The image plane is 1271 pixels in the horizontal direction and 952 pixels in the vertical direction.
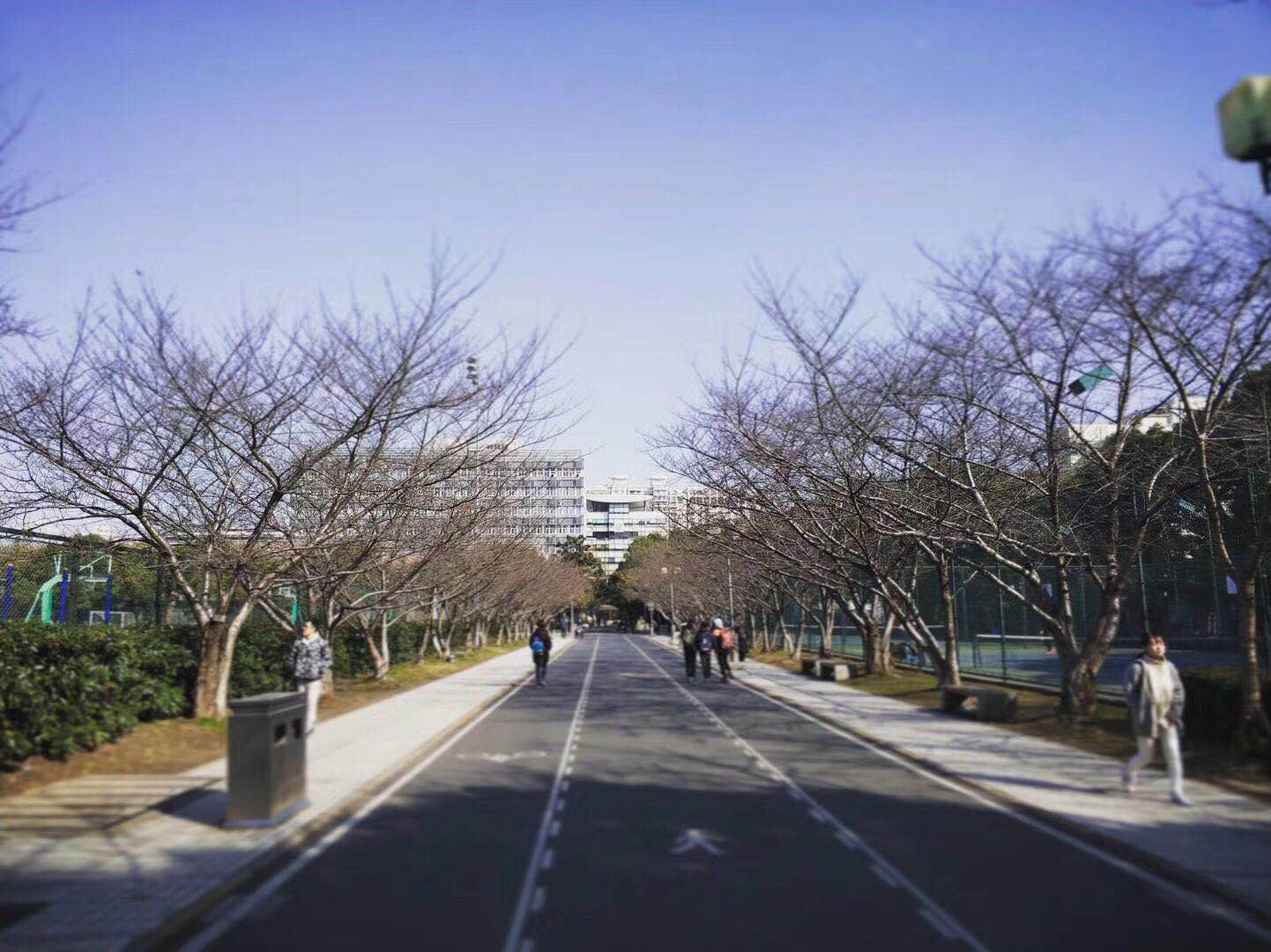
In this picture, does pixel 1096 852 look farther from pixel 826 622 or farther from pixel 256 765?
pixel 826 622

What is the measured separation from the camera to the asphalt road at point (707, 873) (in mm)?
6305

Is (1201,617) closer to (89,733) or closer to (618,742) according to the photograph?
(618,742)

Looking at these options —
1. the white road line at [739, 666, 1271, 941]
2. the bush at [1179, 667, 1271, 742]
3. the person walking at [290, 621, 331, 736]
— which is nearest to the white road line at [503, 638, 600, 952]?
the person walking at [290, 621, 331, 736]

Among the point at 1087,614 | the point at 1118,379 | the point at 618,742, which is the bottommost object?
the point at 618,742

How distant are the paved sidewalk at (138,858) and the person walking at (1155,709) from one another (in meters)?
8.34

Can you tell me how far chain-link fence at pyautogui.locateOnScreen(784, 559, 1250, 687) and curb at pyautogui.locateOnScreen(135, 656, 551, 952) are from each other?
12073 mm

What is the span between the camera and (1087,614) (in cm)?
2419

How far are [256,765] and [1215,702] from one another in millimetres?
12225

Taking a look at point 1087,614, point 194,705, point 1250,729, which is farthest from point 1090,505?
point 194,705

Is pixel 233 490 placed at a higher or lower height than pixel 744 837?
higher

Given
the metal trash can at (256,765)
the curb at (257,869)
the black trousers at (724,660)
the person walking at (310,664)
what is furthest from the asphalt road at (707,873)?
the black trousers at (724,660)

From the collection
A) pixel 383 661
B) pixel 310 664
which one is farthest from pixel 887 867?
pixel 383 661

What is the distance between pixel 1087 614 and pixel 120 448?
20875 mm

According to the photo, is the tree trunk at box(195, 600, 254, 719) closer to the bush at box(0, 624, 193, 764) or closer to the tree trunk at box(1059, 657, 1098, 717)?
the bush at box(0, 624, 193, 764)
